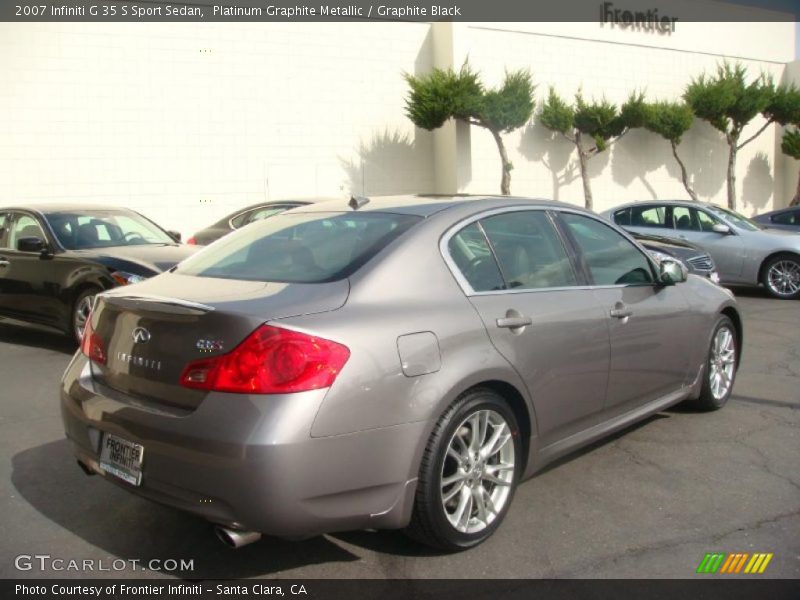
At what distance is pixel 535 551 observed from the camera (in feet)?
11.3

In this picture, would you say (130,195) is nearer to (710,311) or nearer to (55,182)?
(55,182)

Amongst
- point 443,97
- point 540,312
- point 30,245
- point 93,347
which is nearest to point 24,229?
point 30,245

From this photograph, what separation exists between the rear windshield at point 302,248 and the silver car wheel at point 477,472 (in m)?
0.89

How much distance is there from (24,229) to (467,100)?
12219mm

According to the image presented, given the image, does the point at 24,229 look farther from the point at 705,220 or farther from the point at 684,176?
the point at 684,176

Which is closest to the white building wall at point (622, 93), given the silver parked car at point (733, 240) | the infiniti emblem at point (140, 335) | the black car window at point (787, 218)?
the black car window at point (787, 218)

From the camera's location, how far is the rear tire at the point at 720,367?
5336mm

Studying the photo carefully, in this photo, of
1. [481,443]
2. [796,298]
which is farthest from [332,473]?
[796,298]

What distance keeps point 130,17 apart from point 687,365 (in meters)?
15.5

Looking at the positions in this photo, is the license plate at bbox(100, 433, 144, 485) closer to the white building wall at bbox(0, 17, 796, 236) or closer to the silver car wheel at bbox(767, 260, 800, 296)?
the silver car wheel at bbox(767, 260, 800, 296)

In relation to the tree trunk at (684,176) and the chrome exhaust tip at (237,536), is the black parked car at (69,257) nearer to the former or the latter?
the chrome exhaust tip at (237,536)

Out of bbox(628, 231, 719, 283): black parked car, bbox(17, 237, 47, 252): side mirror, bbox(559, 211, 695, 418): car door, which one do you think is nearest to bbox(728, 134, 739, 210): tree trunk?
bbox(628, 231, 719, 283): black parked car

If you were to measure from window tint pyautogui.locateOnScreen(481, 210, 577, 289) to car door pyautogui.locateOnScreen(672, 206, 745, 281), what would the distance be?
8.68 meters

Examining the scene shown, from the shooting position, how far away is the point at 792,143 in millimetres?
25141
